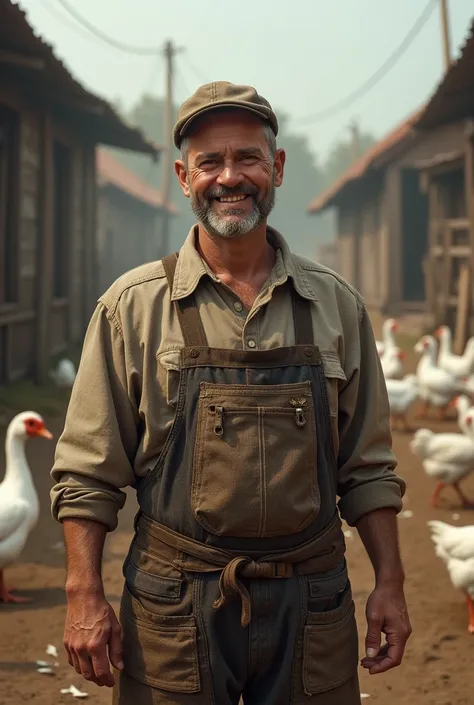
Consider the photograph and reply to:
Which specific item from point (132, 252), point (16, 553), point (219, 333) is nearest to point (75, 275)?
point (16, 553)

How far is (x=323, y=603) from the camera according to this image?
2.41 metres

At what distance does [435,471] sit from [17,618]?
12.2 ft

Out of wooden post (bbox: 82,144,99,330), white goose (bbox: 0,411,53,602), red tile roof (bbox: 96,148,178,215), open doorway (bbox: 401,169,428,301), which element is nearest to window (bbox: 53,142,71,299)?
wooden post (bbox: 82,144,99,330)

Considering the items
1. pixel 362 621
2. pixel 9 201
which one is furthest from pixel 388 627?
pixel 9 201

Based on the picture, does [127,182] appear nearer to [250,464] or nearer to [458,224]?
[458,224]

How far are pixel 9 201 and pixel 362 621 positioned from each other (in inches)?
315

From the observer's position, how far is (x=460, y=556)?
5.52 meters

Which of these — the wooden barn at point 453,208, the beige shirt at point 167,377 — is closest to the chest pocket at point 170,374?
the beige shirt at point 167,377

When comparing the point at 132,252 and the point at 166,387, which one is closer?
the point at 166,387

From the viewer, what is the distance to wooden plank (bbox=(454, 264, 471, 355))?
15.3 meters

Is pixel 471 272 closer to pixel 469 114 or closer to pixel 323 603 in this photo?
pixel 469 114

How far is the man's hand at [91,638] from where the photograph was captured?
234 cm

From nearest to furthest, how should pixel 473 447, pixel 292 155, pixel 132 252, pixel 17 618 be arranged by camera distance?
pixel 17 618 → pixel 473 447 → pixel 132 252 → pixel 292 155

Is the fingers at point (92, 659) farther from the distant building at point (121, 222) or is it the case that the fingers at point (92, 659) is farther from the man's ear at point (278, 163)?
the distant building at point (121, 222)
